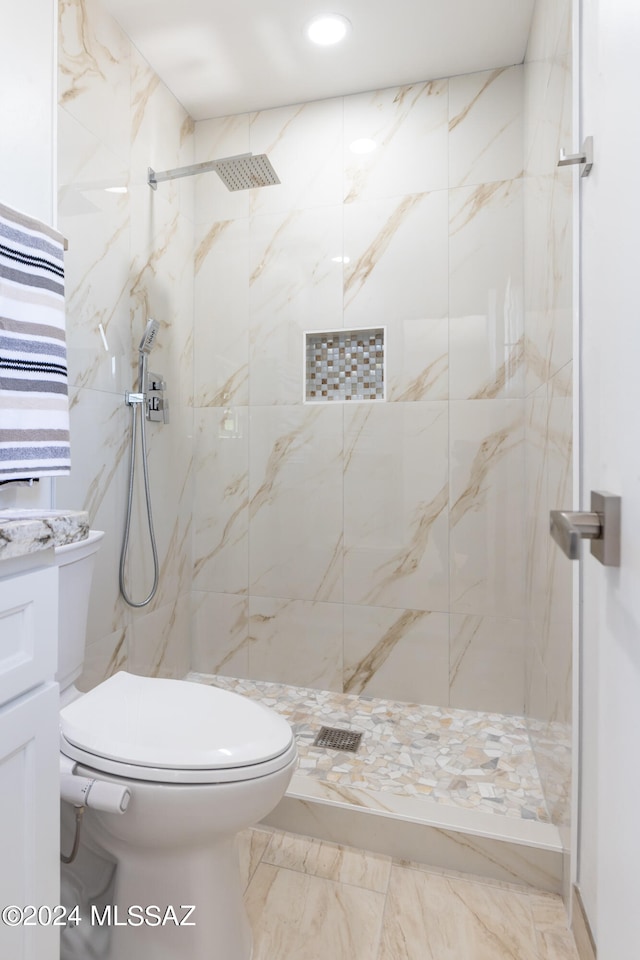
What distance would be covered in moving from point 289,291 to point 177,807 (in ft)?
6.21

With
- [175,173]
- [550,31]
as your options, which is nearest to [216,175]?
[175,173]

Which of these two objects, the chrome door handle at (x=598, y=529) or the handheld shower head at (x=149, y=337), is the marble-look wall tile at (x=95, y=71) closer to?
the handheld shower head at (x=149, y=337)

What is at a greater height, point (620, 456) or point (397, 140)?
point (397, 140)

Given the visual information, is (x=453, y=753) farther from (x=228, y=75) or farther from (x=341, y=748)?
(x=228, y=75)

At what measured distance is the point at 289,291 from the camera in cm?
222

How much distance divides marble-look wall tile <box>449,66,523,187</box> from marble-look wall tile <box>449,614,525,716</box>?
5.65 feet

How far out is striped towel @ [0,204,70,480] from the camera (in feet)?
3.46

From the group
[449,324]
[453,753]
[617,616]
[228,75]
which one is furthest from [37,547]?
[228,75]

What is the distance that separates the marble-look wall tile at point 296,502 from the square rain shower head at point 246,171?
846 millimetres

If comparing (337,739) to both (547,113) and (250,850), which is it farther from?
(547,113)

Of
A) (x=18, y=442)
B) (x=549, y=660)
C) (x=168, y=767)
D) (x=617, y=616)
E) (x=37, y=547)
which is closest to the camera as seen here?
(x=617, y=616)

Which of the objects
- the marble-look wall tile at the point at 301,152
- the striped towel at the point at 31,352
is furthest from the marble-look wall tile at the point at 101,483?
the marble-look wall tile at the point at 301,152

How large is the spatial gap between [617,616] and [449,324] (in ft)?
5.49

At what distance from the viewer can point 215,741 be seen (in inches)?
40.8
